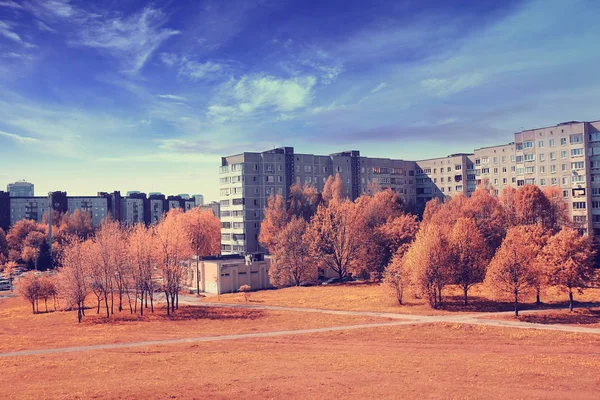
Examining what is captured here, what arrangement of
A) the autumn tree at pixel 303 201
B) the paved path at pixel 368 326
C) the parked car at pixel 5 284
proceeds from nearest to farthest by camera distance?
the paved path at pixel 368 326, the parked car at pixel 5 284, the autumn tree at pixel 303 201

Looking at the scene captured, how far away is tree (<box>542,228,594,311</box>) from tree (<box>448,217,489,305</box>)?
8744mm

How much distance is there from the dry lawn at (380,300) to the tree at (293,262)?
539cm

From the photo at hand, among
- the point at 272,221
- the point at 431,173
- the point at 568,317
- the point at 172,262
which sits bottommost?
the point at 568,317

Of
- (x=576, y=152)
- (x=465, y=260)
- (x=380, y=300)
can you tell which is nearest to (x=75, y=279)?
(x=380, y=300)

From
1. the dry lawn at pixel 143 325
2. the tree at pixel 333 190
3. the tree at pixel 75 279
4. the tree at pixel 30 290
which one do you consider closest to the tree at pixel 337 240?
the tree at pixel 333 190

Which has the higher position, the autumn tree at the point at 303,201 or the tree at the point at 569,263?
the autumn tree at the point at 303,201

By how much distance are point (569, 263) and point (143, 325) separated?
52462mm

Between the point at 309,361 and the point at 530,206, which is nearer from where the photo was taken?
the point at 309,361

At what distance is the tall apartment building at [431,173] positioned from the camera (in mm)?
105375

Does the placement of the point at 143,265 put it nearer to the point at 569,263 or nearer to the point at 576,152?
the point at 569,263

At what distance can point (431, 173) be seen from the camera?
529 ft

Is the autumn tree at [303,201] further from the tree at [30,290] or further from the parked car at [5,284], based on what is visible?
the parked car at [5,284]

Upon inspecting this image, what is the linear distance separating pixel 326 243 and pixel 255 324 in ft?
134

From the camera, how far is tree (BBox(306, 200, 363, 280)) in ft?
304
